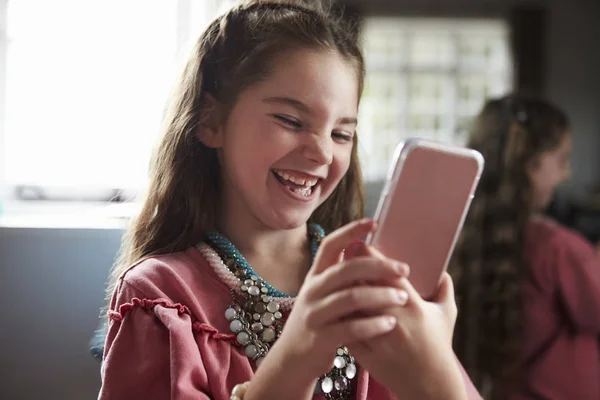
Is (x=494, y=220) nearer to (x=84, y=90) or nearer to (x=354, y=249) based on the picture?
(x=84, y=90)

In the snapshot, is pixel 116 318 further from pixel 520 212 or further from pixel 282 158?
pixel 520 212

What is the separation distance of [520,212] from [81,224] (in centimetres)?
91

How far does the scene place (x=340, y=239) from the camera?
406 mm

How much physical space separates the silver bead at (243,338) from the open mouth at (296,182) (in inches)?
4.9

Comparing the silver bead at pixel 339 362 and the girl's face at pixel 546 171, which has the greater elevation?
the girl's face at pixel 546 171

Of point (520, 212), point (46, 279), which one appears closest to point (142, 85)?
point (46, 279)

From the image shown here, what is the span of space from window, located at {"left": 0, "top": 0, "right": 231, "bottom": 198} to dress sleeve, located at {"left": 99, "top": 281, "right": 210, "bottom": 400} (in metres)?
0.22

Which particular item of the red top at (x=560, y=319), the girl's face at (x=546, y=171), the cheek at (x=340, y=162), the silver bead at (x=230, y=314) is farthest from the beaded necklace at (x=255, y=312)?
the girl's face at (x=546, y=171)

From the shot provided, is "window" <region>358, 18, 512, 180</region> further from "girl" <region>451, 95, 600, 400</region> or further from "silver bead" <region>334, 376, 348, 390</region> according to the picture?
"silver bead" <region>334, 376, 348, 390</region>

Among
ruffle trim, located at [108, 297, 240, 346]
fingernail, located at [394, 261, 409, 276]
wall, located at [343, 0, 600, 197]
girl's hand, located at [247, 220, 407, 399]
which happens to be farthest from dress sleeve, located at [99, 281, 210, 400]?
wall, located at [343, 0, 600, 197]

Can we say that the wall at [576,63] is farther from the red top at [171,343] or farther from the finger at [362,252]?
the finger at [362,252]

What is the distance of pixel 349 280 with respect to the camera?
1.30 ft

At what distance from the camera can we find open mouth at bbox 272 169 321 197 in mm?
573

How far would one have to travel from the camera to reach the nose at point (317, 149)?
1.84 ft
